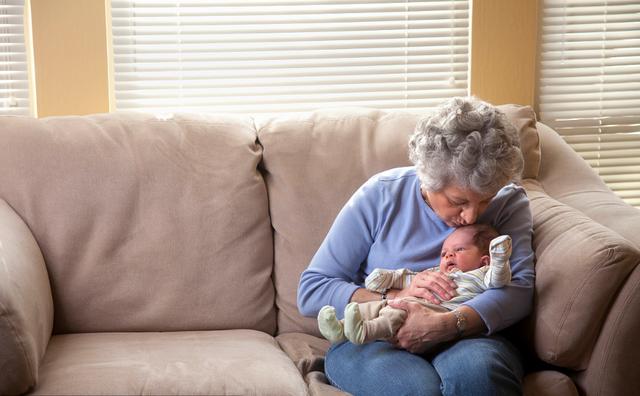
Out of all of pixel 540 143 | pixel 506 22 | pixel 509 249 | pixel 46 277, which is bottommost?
pixel 46 277

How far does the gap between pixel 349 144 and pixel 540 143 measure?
27.1 inches

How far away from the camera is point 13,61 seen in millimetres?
→ 2926

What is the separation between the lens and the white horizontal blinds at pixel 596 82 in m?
3.14

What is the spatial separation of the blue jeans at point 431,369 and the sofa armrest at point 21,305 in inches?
28.4

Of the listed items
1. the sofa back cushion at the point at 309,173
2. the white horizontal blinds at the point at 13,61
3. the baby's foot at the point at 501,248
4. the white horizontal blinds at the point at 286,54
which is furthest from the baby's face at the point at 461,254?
the white horizontal blinds at the point at 13,61

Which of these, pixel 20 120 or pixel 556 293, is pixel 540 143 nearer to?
pixel 556 293

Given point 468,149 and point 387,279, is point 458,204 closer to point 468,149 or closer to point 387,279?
point 468,149

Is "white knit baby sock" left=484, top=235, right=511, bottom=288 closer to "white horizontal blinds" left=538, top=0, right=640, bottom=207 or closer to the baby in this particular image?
the baby

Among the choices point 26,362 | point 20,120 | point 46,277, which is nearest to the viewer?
point 26,362

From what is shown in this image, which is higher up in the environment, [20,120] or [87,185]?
[20,120]

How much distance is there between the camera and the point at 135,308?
2381mm

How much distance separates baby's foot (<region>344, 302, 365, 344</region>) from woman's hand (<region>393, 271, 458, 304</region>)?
177 millimetres

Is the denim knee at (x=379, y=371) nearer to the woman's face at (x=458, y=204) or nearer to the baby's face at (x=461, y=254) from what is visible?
the baby's face at (x=461, y=254)

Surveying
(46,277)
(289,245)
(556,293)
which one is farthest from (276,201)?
(556,293)
